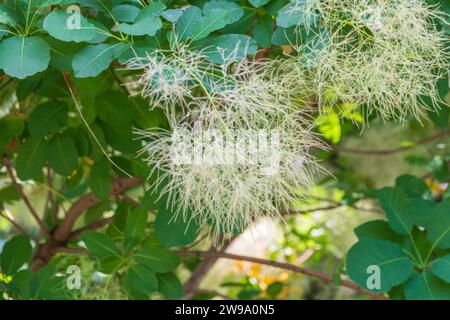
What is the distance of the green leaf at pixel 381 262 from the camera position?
3.71ft

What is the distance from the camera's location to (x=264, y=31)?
979mm

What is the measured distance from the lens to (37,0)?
2.93 feet

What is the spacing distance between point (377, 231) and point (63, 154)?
0.53 meters

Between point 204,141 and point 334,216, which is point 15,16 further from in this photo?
point 334,216

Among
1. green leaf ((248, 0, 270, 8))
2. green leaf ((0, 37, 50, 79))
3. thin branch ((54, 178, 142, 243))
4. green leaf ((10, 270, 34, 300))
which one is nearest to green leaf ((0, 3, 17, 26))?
green leaf ((0, 37, 50, 79))

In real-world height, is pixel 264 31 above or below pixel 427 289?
above

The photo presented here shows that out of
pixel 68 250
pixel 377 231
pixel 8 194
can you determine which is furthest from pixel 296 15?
pixel 8 194

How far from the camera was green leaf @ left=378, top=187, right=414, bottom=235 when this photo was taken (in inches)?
49.1

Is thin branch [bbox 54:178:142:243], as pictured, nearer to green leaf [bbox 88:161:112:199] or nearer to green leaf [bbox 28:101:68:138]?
green leaf [bbox 88:161:112:199]

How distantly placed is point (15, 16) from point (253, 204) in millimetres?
343

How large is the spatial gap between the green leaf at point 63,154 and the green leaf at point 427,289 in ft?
1.87

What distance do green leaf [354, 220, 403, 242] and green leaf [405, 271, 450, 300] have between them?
123mm

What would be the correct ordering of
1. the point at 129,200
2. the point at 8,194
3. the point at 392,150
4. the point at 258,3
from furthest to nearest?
the point at 392,150 → the point at 8,194 → the point at 129,200 → the point at 258,3

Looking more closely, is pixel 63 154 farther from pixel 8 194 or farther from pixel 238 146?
pixel 238 146
